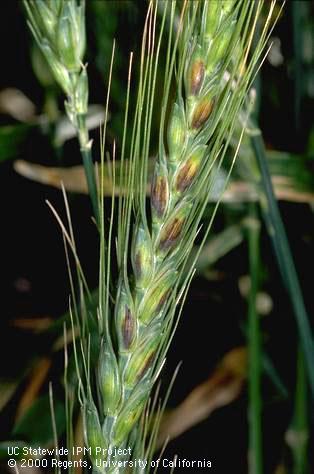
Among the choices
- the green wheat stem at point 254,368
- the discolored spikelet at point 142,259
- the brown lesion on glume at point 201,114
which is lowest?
the green wheat stem at point 254,368

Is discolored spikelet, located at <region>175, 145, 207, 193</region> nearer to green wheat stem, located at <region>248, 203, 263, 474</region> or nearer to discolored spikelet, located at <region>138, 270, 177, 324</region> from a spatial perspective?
discolored spikelet, located at <region>138, 270, 177, 324</region>

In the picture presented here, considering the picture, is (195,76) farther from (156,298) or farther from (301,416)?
(301,416)

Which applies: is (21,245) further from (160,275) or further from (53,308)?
(160,275)

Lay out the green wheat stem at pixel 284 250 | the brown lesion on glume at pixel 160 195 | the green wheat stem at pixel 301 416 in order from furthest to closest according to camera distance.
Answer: the green wheat stem at pixel 301 416 → the green wheat stem at pixel 284 250 → the brown lesion on glume at pixel 160 195

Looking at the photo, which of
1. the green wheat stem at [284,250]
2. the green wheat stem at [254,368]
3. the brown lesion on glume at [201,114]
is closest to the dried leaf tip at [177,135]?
the brown lesion on glume at [201,114]

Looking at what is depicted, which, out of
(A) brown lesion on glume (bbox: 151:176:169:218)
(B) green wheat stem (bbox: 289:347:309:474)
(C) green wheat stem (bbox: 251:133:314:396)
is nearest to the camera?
(A) brown lesion on glume (bbox: 151:176:169:218)

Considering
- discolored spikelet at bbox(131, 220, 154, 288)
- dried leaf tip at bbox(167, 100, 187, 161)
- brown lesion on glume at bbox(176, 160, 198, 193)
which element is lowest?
discolored spikelet at bbox(131, 220, 154, 288)

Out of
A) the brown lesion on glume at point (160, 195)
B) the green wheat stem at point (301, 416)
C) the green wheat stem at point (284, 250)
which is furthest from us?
the green wheat stem at point (301, 416)

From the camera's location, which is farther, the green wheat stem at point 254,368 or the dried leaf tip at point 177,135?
the green wheat stem at point 254,368

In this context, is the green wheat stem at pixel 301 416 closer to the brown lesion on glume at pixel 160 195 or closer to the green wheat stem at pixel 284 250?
the green wheat stem at pixel 284 250

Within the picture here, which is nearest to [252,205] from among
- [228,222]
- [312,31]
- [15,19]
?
[228,222]

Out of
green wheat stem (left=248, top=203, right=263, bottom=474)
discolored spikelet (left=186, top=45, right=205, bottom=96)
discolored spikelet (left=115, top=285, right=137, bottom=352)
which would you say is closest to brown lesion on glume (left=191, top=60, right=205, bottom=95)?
discolored spikelet (left=186, top=45, right=205, bottom=96)
